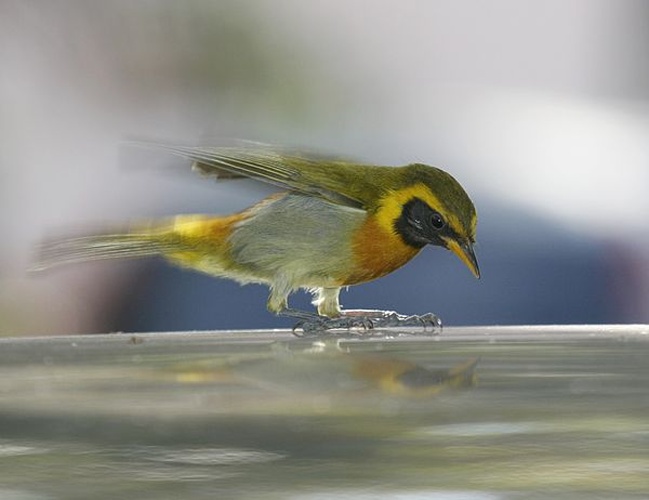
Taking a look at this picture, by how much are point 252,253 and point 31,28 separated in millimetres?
1805

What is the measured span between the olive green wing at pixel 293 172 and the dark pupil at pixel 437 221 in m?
0.15

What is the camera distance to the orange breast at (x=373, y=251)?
2770mm

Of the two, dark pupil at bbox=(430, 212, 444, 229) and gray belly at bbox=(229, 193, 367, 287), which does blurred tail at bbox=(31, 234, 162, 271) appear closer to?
gray belly at bbox=(229, 193, 367, 287)

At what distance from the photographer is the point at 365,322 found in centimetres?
268

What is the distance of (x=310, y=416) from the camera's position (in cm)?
104

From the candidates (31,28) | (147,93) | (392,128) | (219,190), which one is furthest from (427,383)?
(31,28)

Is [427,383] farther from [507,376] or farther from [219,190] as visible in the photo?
[219,190]

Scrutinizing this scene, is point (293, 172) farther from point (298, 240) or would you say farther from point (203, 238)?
point (203, 238)

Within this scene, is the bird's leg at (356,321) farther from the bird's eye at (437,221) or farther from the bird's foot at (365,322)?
the bird's eye at (437,221)

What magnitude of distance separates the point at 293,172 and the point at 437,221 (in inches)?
12.9

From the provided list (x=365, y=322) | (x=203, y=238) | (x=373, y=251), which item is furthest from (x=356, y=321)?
(x=203, y=238)

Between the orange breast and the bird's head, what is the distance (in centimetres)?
3

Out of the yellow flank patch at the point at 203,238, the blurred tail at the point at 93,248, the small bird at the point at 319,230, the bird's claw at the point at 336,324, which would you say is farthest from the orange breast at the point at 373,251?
the blurred tail at the point at 93,248

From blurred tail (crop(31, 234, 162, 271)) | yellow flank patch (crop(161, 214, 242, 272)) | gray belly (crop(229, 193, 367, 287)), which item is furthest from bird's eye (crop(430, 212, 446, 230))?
blurred tail (crop(31, 234, 162, 271))
